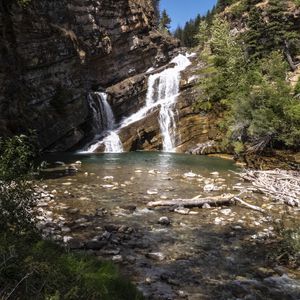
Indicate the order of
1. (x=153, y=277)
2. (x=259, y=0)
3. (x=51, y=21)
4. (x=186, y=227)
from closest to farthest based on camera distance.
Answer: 1. (x=153, y=277)
2. (x=186, y=227)
3. (x=51, y=21)
4. (x=259, y=0)

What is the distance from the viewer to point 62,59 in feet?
122

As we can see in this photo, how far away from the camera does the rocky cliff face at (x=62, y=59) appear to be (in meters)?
28.6

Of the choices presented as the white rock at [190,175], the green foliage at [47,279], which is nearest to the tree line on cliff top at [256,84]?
the white rock at [190,175]

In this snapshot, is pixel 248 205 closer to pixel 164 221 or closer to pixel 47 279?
pixel 164 221

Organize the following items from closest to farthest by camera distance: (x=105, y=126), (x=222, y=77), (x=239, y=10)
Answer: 1. (x=105, y=126)
2. (x=222, y=77)
3. (x=239, y=10)

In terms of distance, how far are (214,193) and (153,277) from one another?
9.02m

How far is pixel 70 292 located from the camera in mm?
4203

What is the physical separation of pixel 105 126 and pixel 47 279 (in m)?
38.3

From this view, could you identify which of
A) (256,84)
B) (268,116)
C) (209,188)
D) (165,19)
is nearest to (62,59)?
(256,84)

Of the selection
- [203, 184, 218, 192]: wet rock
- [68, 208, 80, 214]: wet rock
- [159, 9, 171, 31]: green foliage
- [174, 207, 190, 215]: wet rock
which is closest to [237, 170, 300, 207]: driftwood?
[203, 184, 218, 192]: wet rock

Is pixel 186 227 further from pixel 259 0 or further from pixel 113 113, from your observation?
pixel 259 0

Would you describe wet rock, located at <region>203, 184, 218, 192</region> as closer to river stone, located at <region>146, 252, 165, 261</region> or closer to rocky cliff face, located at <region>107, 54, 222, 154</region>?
river stone, located at <region>146, 252, 165, 261</region>

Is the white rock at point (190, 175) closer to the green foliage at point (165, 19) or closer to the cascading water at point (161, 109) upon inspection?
the cascading water at point (161, 109)

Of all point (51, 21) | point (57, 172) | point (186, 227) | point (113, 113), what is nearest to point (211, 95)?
point (113, 113)
